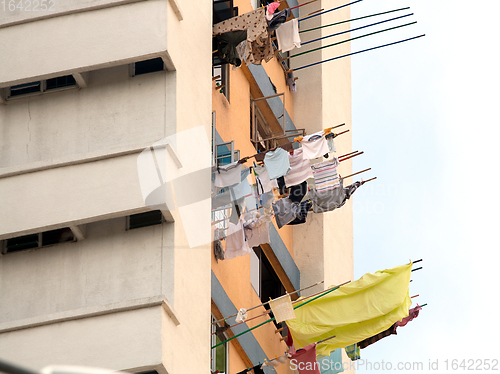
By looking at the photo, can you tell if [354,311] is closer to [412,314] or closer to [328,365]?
[412,314]

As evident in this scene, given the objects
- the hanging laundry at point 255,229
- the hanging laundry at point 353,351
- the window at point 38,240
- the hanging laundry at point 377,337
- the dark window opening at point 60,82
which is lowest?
the hanging laundry at point 353,351

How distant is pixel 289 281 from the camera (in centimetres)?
2334

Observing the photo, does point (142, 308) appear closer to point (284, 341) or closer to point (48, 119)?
point (48, 119)

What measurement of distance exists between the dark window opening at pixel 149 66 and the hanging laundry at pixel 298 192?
4.69 metres

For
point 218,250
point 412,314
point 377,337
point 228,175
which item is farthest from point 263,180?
point 412,314

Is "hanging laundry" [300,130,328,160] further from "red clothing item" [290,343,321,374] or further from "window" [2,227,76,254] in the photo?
"window" [2,227,76,254]

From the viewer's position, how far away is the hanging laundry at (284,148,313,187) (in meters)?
18.2

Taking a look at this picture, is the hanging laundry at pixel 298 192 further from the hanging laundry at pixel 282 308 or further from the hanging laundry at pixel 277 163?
the hanging laundry at pixel 282 308

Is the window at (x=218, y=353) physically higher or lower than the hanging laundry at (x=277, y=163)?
lower

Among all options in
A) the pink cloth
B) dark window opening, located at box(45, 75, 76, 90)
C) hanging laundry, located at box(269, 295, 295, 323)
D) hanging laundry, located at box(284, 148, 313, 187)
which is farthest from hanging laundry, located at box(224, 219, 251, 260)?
the pink cloth

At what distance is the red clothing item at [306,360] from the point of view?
19.5m

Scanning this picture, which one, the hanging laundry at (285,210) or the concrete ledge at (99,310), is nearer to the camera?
the concrete ledge at (99,310)

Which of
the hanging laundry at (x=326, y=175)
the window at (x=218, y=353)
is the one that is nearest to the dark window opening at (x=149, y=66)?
the hanging laundry at (x=326, y=175)

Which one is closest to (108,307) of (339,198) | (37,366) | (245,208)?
(37,366)
